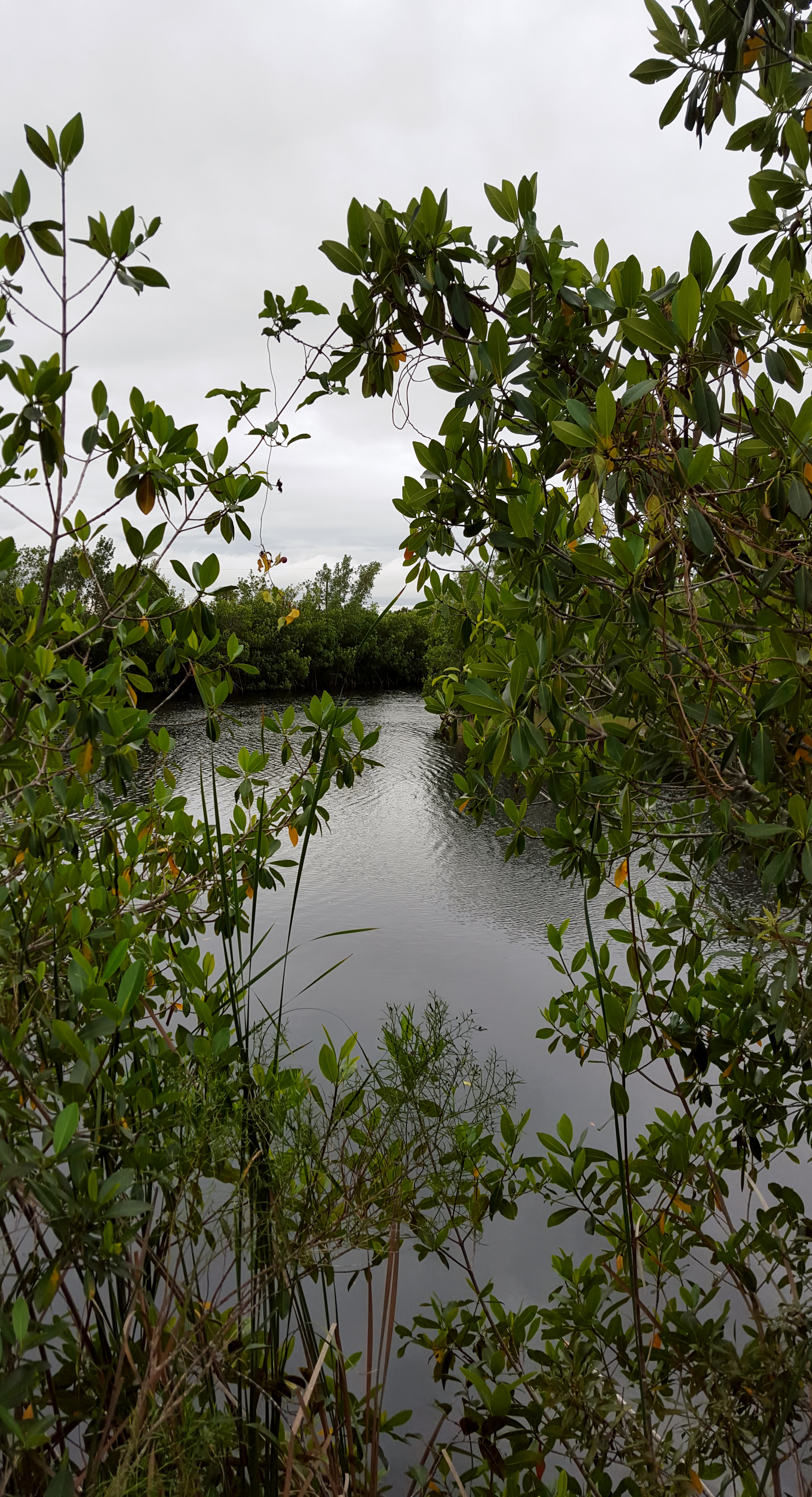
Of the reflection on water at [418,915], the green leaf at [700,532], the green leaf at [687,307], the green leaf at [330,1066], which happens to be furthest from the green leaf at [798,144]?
the reflection on water at [418,915]

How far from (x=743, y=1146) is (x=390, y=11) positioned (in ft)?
8.26

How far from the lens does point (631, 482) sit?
111cm

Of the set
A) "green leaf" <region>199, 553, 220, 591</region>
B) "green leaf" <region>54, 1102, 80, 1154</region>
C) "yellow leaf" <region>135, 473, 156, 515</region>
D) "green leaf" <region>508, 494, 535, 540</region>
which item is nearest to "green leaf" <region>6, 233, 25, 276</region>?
"yellow leaf" <region>135, 473, 156, 515</region>

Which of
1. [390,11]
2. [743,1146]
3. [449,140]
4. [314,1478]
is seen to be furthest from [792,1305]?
[390,11]

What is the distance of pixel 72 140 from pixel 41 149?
0.05 m

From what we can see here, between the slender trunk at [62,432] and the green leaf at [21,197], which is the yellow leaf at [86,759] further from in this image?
the green leaf at [21,197]

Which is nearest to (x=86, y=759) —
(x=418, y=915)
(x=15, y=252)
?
(x=15, y=252)

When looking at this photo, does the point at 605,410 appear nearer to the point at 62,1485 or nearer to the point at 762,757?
the point at 762,757

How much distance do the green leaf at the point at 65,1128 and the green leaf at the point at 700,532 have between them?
953 millimetres

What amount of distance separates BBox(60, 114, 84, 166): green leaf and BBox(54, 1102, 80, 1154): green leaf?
1224 mm

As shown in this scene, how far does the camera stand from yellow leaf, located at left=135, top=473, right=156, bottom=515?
127 centimetres

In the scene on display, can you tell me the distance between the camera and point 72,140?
3.53ft

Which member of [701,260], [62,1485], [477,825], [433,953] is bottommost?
[433,953]

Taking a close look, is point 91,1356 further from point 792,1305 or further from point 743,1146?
point 743,1146
